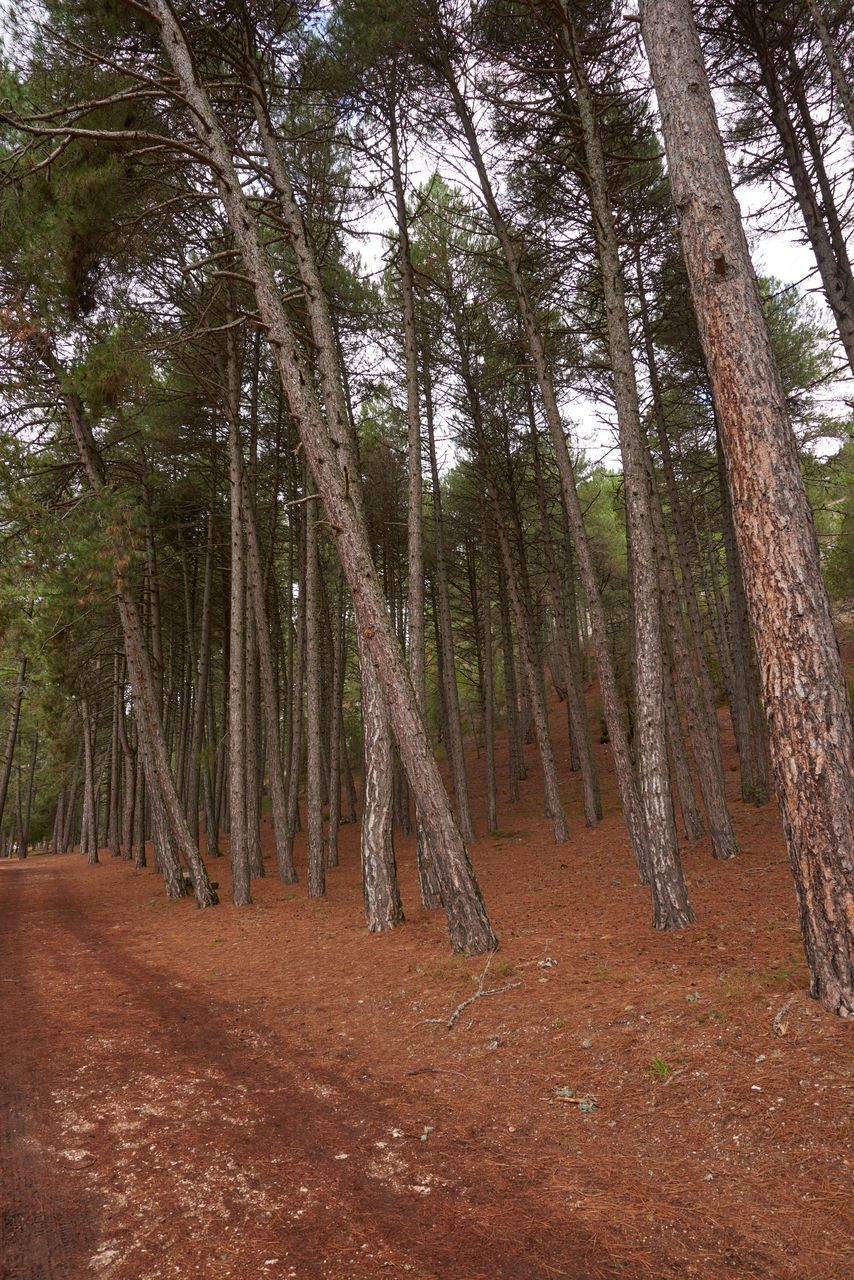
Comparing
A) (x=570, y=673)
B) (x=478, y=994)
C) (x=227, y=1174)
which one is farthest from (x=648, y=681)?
(x=570, y=673)

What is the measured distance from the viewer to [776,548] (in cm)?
404

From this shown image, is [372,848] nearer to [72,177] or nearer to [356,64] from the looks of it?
[72,177]

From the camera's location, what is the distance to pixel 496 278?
469 inches

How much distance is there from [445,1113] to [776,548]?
12.5 ft

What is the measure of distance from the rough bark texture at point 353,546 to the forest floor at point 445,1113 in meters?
0.61

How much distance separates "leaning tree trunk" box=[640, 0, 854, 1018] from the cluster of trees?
0.06ft

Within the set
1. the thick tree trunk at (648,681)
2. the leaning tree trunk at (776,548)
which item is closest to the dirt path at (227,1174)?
the leaning tree trunk at (776,548)

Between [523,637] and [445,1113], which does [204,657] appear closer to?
[523,637]

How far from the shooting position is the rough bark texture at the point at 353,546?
6020mm

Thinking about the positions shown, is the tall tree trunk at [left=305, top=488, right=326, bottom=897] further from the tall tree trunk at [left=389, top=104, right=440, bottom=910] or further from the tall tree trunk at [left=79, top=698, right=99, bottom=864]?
the tall tree trunk at [left=79, top=698, right=99, bottom=864]

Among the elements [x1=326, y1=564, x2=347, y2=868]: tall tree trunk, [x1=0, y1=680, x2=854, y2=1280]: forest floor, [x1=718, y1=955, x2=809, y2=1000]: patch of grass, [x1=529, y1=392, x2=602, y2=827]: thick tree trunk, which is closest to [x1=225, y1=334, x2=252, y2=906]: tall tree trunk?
[x1=326, y1=564, x2=347, y2=868]: tall tree trunk

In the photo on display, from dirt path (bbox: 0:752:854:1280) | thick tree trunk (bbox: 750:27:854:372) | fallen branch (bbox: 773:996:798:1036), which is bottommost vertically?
dirt path (bbox: 0:752:854:1280)

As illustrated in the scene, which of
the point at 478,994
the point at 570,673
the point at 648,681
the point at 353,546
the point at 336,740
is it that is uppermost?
the point at 353,546

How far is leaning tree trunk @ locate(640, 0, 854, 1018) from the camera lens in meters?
3.77
